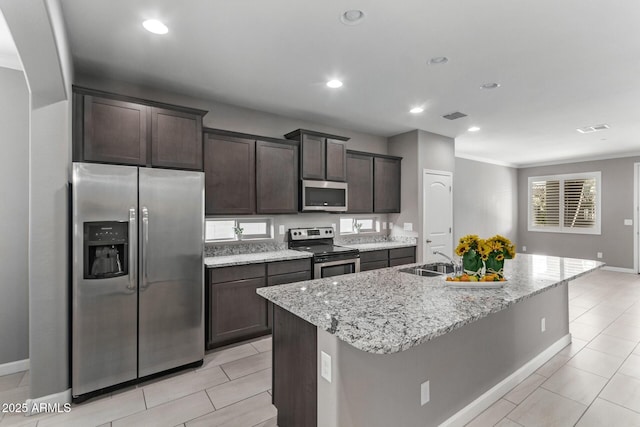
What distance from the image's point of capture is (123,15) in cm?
211

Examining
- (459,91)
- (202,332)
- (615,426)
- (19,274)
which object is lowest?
(615,426)

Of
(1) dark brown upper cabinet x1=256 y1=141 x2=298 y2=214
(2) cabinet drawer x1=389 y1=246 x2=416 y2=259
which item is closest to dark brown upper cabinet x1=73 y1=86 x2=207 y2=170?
(1) dark brown upper cabinet x1=256 y1=141 x2=298 y2=214

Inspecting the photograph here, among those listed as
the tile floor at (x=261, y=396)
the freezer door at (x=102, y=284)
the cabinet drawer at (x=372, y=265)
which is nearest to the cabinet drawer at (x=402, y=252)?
the cabinet drawer at (x=372, y=265)

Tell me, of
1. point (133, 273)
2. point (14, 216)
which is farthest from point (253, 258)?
point (14, 216)

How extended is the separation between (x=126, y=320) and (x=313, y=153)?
2761mm

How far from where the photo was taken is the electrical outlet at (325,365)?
59.3 inches

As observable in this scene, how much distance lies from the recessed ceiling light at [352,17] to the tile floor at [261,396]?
2768 millimetres

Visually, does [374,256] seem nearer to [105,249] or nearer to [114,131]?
[105,249]

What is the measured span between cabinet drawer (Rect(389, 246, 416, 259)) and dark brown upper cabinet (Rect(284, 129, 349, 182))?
133 centimetres

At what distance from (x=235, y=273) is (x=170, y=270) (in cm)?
69

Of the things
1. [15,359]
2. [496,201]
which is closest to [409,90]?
[15,359]

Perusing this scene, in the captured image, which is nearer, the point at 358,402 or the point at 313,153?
the point at 358,402

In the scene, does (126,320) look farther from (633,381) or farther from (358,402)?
(633,381)

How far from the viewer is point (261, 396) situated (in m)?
2.42
